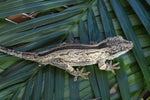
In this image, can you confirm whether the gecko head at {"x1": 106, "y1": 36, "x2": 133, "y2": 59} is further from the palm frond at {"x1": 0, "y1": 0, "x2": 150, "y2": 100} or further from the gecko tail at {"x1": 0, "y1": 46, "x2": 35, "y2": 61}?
the gecko tail at {"x1": 0, "y1": 46, "x2": 35, "y2": 61}

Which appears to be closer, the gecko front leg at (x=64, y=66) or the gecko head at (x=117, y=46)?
the gecko head at (x=117, y=46)

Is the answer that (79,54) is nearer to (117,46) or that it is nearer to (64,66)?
(64,66)

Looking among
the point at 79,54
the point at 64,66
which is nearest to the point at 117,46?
the point at 79,54

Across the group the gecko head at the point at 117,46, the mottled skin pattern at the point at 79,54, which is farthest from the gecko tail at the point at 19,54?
the gecko head at the point at 117,46

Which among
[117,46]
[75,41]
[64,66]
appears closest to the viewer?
[117,46]

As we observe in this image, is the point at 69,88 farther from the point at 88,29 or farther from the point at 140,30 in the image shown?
the point at 140,30

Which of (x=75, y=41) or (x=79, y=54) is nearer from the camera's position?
(x=79, y=54)

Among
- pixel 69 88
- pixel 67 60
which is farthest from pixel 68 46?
pixel 69 88

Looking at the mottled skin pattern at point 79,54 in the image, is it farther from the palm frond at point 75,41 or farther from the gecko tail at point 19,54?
the palm frond at point 75,41
